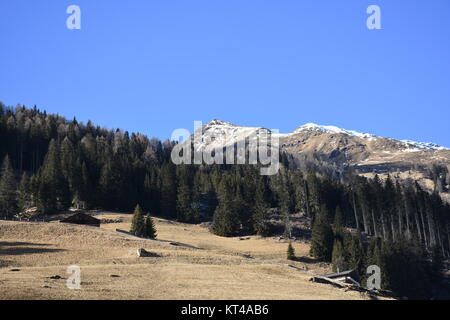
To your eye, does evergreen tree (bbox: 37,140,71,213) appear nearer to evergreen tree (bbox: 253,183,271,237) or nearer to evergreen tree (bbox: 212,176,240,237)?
evergreen tree (bbox: 212,176,240,237)

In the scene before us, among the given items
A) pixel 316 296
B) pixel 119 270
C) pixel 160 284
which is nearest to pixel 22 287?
pixel 160 284

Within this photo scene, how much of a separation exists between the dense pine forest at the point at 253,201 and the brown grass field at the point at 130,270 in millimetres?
10981

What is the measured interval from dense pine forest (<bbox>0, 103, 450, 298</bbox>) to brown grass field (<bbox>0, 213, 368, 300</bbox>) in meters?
11.0

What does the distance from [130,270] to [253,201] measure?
2510 inches

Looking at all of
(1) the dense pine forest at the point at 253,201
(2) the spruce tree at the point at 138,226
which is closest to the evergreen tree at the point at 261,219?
(1) the dense pine forest at the point at 253,201

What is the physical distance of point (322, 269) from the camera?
7619 cm

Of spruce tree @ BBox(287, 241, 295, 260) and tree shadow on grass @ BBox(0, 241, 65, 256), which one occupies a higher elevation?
tree shadow on grass @ BBox(0, 241, 65, 256)

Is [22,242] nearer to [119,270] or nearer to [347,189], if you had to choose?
[119,270]

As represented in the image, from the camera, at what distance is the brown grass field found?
3562cm

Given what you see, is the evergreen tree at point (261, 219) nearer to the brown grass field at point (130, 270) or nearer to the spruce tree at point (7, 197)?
the brown grass field at point (130, 270)

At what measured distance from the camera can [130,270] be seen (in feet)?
156

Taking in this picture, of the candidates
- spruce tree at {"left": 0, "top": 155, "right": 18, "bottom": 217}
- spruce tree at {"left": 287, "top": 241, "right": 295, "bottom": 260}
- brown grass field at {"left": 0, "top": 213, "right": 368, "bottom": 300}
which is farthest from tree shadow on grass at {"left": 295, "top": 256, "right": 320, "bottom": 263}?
spruce tree at {"left": 0, "top": 155, "right": 18, "bottom": 217}

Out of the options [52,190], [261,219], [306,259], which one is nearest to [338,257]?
[306,259]

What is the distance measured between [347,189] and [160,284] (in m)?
91.7
